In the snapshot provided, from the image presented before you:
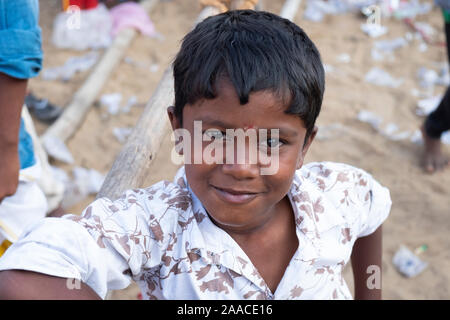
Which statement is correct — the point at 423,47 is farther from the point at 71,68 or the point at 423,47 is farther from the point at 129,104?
the point at 71,68

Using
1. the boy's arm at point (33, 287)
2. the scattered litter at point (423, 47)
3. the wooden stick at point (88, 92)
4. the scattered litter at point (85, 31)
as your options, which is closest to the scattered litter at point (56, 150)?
the wooden stick at point (88, 92)

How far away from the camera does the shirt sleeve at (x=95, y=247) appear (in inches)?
44.2

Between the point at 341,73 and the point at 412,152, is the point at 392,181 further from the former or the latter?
the point at 341,73

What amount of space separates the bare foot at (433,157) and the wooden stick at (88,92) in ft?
8.11

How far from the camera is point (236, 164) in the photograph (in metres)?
1.25

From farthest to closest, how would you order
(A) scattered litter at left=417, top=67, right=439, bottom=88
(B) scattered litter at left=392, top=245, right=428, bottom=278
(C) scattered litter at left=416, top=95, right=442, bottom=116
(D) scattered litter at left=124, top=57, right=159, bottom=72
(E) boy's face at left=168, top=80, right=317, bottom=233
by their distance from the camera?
(D) scattered litter at left=124, top=57, right=159, bottom=72, (A) scattered litter at left=417, top=67, right=439, bottom=88, (C) scattered litter at left=416, top=95, right=442, bottom=116, (B) scattered litter at left=392, top=245, right=428, bottom=278, (E) boy's face at left=168, top=80, right=317, bottom=233

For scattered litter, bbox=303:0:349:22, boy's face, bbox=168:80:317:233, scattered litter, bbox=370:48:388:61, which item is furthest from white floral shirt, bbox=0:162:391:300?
scattered litter, bbox=303:0:349:22

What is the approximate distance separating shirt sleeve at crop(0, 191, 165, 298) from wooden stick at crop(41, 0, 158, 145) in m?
2.34

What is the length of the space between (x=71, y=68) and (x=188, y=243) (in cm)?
338

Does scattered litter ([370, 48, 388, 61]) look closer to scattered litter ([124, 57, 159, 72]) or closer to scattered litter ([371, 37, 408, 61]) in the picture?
scattered litter ([371, 37, 408, 61])

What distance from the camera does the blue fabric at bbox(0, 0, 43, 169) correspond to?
5.88 ft

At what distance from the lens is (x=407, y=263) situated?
2.79m

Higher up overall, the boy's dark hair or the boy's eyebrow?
the boy's dark hair

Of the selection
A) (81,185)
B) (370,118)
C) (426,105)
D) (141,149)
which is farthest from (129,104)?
(426,105)
